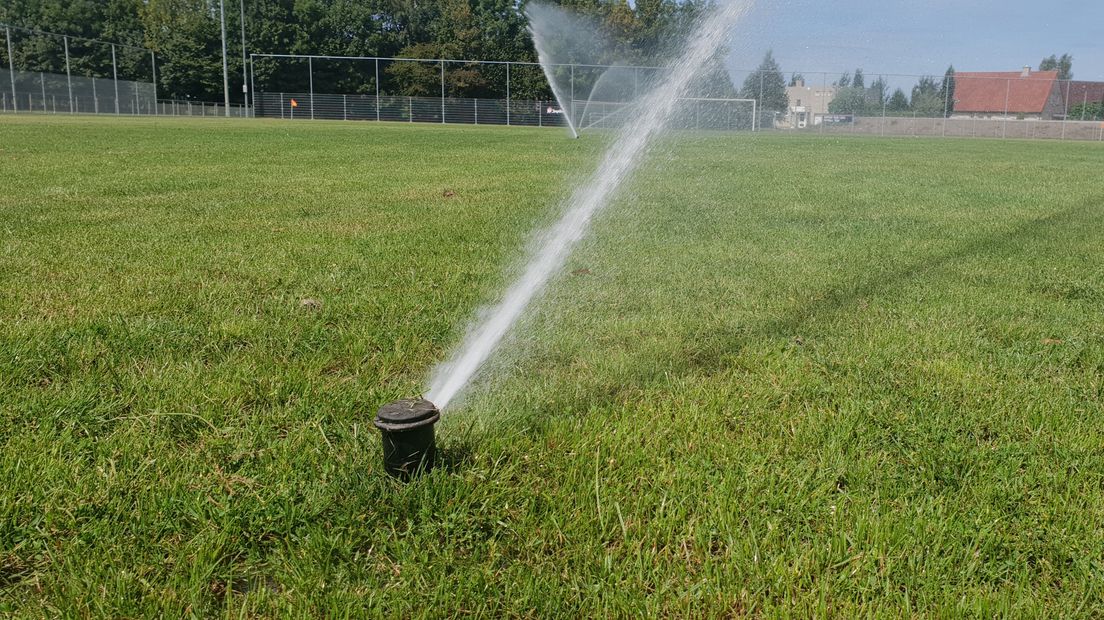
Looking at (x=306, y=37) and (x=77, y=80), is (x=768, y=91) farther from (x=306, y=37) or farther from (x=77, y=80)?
(x=306, y=37)

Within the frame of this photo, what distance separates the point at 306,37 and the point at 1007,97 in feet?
156

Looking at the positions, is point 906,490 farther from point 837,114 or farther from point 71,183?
point 837,114

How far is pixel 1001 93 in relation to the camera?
4300 cm

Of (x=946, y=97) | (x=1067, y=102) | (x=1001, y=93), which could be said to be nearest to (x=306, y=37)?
(x=946, y=97)

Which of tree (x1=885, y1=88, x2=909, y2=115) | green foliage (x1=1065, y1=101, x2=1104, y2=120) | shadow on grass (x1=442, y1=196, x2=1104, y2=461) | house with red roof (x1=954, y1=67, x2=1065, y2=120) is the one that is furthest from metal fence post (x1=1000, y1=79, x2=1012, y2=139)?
shadow on grass (x1=442, y1=196, x2=1104, y2=461)

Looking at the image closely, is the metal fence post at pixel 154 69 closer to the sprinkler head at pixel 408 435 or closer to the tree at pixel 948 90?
the tree at pixel 948 90

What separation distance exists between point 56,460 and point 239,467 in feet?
1.40

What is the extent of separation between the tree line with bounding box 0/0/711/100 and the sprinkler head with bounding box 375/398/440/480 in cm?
4484

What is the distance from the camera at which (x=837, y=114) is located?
36.9m

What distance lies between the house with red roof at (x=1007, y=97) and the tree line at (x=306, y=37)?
1759 cm

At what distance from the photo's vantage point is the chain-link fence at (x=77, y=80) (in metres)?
40.5

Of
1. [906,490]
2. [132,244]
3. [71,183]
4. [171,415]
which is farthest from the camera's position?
[71,183]

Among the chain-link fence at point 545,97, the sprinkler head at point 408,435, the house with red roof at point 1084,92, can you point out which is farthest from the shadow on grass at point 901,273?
the house with red roof at point 1084,92

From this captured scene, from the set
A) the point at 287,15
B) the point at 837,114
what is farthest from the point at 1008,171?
the point at 287,15
